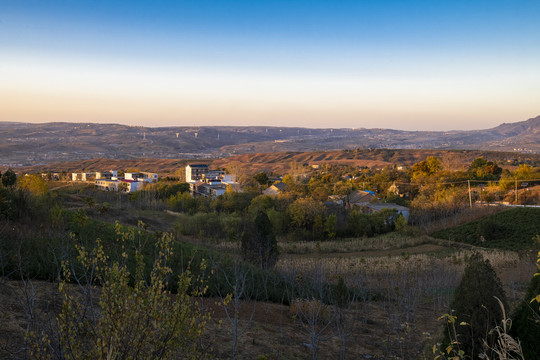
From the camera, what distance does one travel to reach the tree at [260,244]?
14703mm

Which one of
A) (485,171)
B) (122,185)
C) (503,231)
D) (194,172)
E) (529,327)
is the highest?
(529,327)

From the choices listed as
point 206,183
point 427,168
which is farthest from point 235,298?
point 206,183

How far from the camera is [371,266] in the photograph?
19.6 meters

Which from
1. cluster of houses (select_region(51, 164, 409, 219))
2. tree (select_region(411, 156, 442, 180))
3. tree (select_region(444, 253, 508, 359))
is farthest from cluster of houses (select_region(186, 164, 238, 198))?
tree (select_region(444, 253, 508, 359))

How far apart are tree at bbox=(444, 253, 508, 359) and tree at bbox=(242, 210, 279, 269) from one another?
9.27m

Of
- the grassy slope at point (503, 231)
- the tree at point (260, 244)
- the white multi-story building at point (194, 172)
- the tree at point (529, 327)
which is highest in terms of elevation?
the tree at point (529, 327)

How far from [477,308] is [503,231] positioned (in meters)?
26.9

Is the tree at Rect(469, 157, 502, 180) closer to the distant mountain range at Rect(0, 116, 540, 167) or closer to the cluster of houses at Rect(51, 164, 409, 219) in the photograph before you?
the cluster of houses at Rect(51, 164, 409, 219)

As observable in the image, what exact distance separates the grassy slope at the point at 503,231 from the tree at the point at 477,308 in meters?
23.2

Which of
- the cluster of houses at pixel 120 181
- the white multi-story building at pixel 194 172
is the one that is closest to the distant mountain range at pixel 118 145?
the cluster of houses at pixel 120 181

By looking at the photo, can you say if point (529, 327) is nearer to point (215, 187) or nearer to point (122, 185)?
point (215, 187)

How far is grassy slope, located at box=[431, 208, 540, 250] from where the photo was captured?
27.0 metres

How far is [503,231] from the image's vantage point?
28781 mm

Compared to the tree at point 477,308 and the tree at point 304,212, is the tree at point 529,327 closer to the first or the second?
the tree at point 477,308
